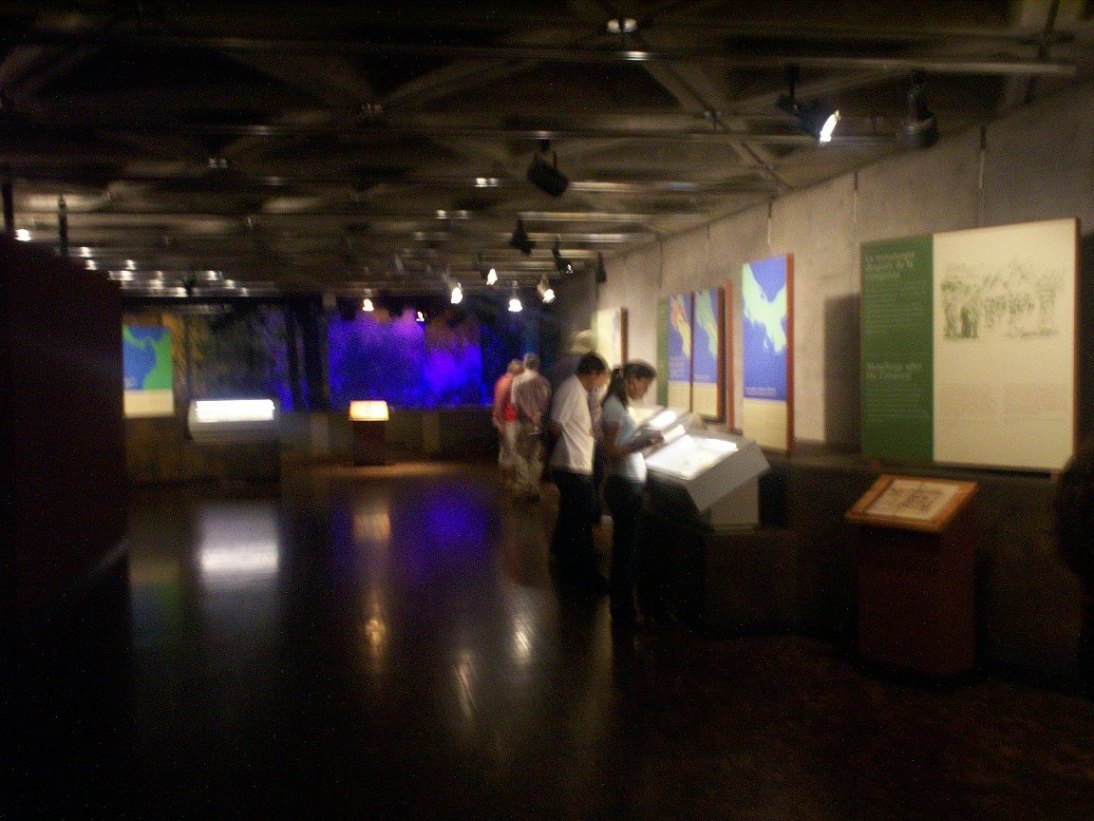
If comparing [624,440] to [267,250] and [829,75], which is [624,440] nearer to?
[829,75]

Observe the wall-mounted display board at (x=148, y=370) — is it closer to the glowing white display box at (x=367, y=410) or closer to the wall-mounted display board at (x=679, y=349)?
the glowing white display box at (x=367, y=410)

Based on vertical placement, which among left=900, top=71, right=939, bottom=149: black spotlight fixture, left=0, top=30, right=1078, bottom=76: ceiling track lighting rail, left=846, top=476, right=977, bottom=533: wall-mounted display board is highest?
left=0, top=30, right=1078, bottom=76: ceiling track lighting rail

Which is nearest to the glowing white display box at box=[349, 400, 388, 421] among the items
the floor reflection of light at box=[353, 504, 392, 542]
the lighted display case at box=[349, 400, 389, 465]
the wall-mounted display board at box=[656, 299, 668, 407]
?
the lighted display case at box=[349, 400, 389, 465]

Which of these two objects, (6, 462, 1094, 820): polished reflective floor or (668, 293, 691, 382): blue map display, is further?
(668, 293, 691, 382): blue map display

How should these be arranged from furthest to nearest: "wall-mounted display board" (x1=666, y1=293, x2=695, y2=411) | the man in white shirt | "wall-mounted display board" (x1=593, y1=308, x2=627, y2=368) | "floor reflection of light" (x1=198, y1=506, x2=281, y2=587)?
"wall-mounted display board" (x1=593, y1=308, x2=627, y2=368)
"wall-mounted display board" (x1=666, y1=293, x2=695, y2=411)
"floor reflection of light" (x1=198, y1=506, x2=281, y2=587)
the man in white shirt

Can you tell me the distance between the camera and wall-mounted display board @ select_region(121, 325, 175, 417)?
592 inches

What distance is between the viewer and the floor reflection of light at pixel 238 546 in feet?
27.4

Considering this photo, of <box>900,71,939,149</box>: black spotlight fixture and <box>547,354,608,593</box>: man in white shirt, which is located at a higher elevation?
<box>900,71,939,149</box>: black spotlight fixture

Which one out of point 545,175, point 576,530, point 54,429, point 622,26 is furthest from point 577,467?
point 54,429

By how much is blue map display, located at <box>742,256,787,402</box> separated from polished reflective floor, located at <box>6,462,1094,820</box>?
94.0 inches

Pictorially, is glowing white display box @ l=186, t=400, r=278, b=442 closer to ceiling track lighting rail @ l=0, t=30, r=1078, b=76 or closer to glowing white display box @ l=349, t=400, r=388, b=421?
glowing white display box @ l=349, t=400, r=388, b=421

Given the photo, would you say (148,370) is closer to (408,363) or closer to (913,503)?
(408,363)

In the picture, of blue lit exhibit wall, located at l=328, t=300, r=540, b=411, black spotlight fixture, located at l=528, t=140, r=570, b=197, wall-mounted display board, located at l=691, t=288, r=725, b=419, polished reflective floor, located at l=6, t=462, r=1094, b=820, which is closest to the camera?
polished reflective floor, located at l=6, t=462, r=1094, b=820

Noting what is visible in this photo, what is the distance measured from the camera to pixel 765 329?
8.36 meters
